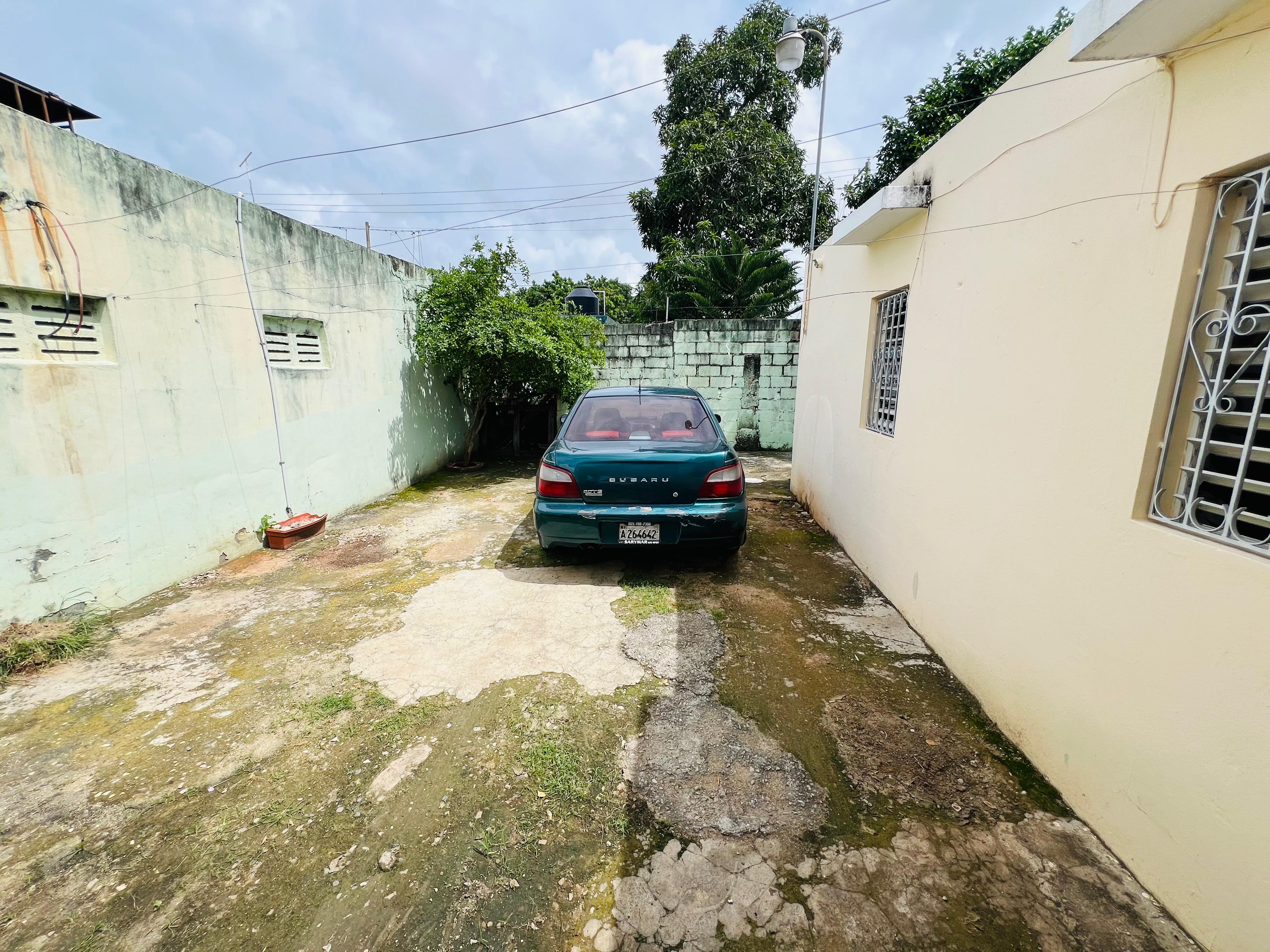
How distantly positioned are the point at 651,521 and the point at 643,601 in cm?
55

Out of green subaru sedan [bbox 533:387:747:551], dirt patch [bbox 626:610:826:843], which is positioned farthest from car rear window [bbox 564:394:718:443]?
dirt patch [bbox 626:610:826:843]

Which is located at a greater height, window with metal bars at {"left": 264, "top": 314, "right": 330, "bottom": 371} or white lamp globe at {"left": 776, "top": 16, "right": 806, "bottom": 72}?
white lamp globe at {"left": 776, "top": 16, "right": 806, "bottom": 72}

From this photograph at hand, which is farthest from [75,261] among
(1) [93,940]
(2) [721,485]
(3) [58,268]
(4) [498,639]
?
(2) [721,485]

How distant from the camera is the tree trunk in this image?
8.27m

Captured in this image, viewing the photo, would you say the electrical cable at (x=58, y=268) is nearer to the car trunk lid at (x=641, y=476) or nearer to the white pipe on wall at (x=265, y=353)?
the white pipe on wall at (x=265, y=353)

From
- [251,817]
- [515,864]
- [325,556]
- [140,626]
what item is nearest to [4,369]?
[140,626]

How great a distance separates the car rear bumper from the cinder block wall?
6.25 meters

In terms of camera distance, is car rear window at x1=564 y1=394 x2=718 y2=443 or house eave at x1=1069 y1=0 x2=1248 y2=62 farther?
car rear window at x1=564 y1=394 x2=718 y2=443

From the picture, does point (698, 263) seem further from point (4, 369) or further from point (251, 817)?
point (251, 817)

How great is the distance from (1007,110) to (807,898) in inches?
130

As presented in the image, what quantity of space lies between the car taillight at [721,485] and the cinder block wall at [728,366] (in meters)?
6.23

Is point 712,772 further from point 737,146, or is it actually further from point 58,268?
point 737,146

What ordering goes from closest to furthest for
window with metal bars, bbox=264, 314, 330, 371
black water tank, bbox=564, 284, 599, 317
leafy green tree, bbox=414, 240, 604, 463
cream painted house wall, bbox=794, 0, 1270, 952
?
cream painted house wall, bbox=794, 0, 1270, 952 < window with metal bars, bbox=264, 314, 330, 371 < leafy green tree, bbox=414, 240, 604, 463 < black water tank, bbox=564, 284, 599, 317

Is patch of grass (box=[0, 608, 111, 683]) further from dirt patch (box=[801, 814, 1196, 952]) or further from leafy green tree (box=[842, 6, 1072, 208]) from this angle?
leafy green tree (box=[842, 6, 1072, 208])
